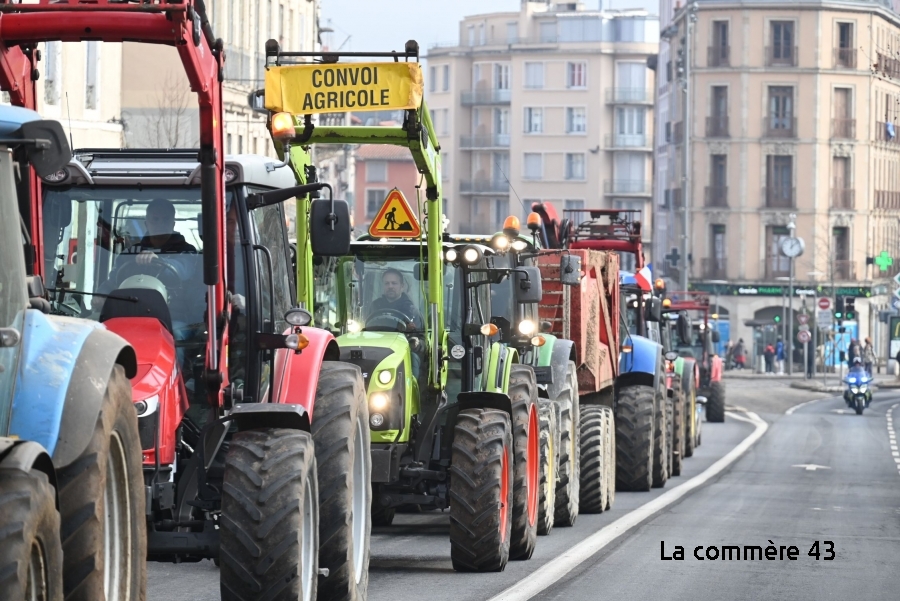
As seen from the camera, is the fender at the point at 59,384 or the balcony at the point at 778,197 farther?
the balcony at the point at 778,197

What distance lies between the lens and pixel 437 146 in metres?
12.6

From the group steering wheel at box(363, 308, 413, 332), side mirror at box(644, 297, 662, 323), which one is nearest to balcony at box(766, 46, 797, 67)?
side mirror at box(644, 297, 662, 323)

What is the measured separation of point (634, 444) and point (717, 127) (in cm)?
6875

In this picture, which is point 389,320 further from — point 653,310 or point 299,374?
point 653,310

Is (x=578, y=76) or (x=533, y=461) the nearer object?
(x=533, y=461)

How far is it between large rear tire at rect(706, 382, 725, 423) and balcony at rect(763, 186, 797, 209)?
46.6m

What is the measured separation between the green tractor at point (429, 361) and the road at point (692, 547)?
465mm

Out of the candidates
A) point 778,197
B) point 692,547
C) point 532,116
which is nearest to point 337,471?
point 692,547

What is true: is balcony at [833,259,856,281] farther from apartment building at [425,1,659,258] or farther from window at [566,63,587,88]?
window at [566,63,587,88]

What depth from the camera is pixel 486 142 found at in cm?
12188

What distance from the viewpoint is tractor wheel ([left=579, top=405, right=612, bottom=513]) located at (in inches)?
720

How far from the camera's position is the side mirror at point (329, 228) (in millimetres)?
9312

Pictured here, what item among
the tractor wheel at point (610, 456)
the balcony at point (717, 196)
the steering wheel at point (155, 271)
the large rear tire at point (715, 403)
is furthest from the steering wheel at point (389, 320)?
the balcony at point (717, 196)

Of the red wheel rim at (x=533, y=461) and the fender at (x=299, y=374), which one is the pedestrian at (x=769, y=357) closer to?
the red wheel rim at (x=533, y=461)
